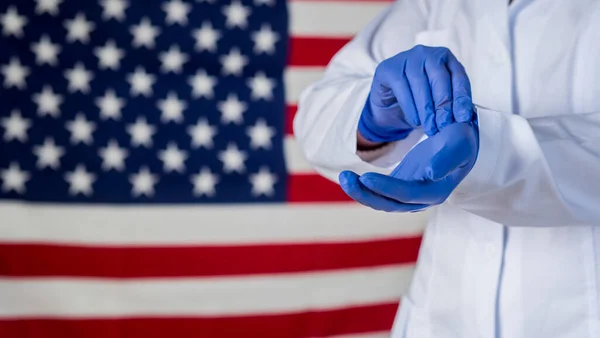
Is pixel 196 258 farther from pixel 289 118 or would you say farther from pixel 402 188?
pixel 402 188

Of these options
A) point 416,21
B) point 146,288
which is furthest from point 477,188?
point 146,288

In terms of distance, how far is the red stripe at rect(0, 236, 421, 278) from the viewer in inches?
41.6

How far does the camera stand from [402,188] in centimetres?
42

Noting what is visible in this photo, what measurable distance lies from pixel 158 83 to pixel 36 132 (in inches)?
9.1

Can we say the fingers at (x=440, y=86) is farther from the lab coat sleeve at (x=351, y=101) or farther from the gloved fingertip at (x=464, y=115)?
the lab coat sleeve at (x=351, y=101)

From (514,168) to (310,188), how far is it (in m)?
0.64

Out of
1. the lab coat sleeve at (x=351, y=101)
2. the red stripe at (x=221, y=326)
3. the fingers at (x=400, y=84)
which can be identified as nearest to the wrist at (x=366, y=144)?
the lab coat sleeve at (x=351, y=101)

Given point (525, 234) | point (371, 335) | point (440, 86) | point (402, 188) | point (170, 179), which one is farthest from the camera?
point (371, 335)

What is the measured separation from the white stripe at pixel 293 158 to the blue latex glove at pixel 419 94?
44cm

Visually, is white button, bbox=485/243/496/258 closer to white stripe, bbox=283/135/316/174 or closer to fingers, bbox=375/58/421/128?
fingers, bbox=375/58/421/128

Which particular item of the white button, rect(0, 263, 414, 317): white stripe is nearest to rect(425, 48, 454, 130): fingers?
the white button

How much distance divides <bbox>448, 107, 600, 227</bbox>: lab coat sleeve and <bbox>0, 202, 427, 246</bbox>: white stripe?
0.59 meters

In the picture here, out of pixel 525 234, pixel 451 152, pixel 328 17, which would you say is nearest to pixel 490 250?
pixel 525 234

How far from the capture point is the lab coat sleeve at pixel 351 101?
70 cm
